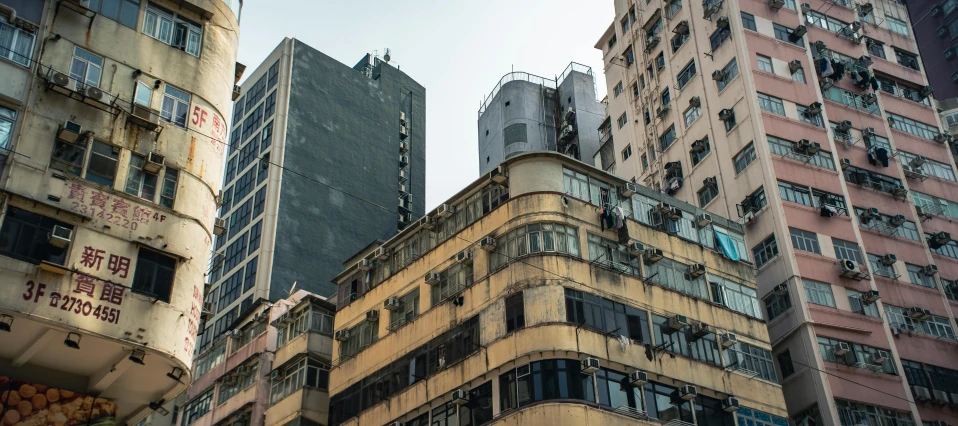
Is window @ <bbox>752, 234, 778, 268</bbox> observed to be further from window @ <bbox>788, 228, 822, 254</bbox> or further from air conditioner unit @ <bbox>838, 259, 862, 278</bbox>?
air conditioner unit @ <bbox>838, 259, 862, 278</bbox>

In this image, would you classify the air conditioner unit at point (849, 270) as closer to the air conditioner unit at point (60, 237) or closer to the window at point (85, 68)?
the window at point (85, 68)

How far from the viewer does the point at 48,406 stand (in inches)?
929

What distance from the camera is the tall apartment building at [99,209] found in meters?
22.9

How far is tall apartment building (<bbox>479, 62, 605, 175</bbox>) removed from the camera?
70500 millimetres

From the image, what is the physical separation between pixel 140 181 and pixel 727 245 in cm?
2424

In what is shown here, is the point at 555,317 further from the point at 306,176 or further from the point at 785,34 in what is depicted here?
the point at 306,176

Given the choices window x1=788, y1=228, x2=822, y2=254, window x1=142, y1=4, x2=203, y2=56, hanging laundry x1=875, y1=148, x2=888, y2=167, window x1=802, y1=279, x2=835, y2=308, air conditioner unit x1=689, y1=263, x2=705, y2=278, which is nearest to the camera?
window x1=142, y1=4, x2=203, y2=56

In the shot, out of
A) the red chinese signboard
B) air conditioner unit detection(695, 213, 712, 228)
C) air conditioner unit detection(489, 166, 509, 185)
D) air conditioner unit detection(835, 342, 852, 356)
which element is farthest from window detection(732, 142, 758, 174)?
the red chinese signboard

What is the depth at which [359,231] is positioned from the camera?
7181cm

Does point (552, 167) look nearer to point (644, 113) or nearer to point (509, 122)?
point (644, 113)

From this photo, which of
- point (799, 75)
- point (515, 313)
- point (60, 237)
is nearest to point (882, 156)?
point (799, 75)

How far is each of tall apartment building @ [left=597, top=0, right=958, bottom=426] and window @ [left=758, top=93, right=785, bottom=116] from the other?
72 mm

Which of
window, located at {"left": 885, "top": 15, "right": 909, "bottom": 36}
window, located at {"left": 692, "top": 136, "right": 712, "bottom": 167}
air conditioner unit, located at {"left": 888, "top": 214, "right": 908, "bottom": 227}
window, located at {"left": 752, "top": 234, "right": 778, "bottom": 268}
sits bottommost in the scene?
window, located at {"left": 752, "top": 234, "right": 778, "bottom": 268}

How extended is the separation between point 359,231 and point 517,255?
39.7 m
